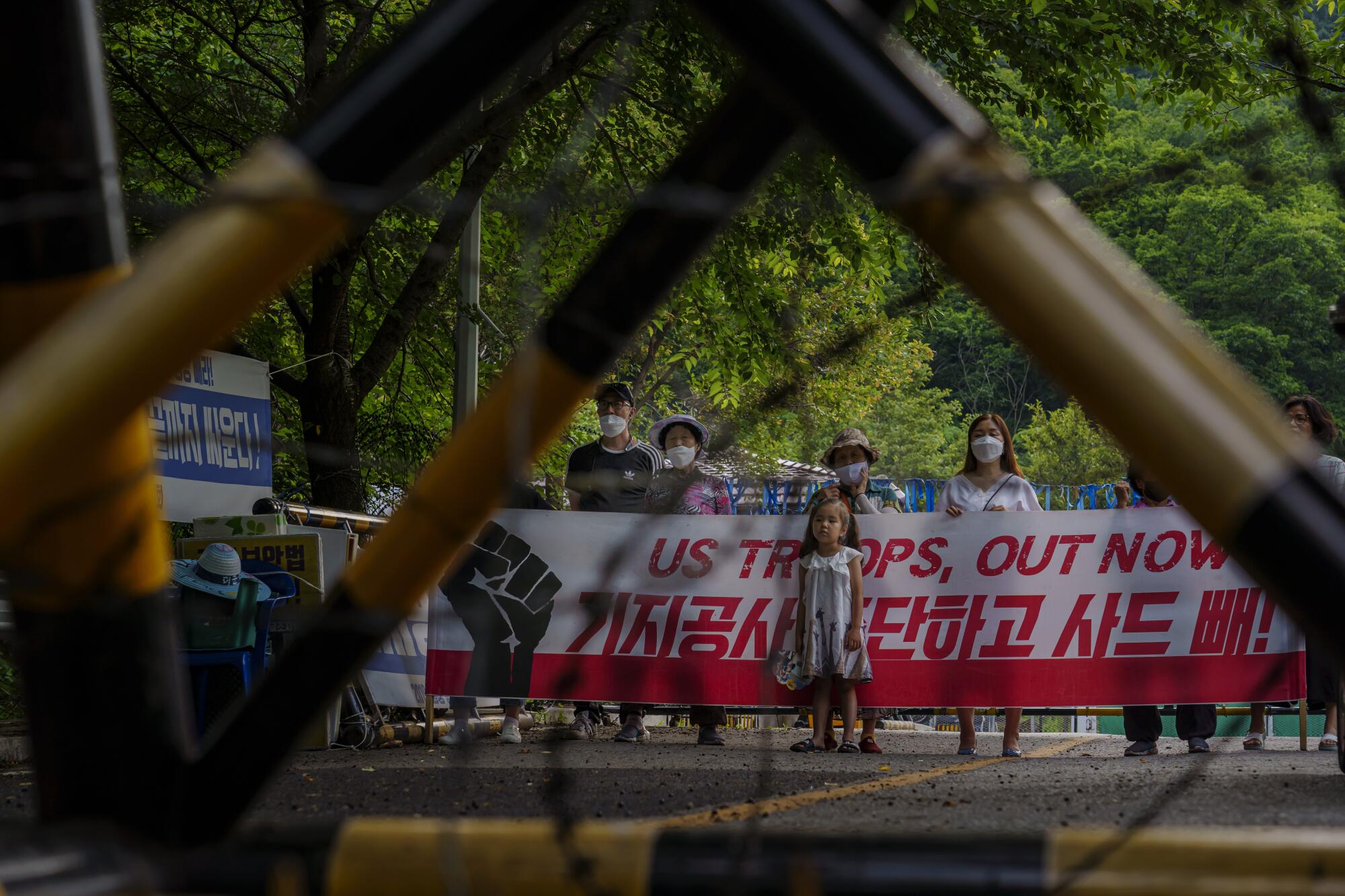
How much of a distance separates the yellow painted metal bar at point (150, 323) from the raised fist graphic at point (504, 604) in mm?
7238

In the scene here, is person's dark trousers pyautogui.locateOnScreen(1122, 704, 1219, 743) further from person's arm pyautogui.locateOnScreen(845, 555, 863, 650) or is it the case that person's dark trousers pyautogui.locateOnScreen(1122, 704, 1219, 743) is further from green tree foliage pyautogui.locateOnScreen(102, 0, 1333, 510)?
green tree foliage pyautogui.locateOnScreen(102, 0, 1333, 510)

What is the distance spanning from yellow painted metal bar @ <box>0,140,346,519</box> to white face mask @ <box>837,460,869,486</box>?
263 inches

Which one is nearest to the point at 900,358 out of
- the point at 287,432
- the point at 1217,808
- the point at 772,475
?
the point at 287,432

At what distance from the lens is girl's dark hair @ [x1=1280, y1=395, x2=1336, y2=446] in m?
7.95

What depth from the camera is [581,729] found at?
9.51 m

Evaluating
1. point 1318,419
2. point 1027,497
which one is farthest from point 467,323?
point 1318,419

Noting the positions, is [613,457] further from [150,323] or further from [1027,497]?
[150,323]

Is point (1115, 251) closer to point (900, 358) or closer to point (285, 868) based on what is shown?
point (285, 868)

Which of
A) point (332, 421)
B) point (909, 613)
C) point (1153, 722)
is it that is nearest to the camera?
point (1153, 722)

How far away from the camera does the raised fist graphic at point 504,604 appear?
873 cm

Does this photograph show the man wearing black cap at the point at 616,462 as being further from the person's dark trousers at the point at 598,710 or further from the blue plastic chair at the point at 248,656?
the blue plastic chair at the point at 248,656

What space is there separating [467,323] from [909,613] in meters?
5.82

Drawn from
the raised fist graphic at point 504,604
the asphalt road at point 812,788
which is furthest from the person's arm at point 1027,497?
the raised fist graphic at point 504,604

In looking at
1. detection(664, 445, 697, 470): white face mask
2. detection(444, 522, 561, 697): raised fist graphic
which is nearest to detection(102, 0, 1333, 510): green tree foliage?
detection(664, 445, 697, 470): white face mask
